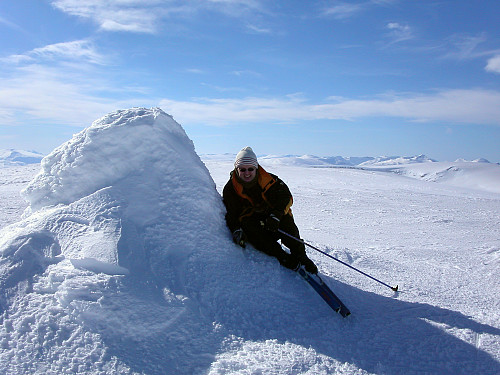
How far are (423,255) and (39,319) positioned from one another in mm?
6547

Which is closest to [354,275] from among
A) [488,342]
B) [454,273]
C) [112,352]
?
[488,342]

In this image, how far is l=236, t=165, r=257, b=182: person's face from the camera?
3.89m

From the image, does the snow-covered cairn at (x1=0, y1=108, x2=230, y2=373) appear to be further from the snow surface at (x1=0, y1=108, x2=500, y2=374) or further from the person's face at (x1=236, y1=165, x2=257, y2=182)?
the person's face at (x1=236, y1=165, x2=257, y2=182)

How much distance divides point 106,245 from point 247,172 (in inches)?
65.3

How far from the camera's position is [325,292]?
3533mm

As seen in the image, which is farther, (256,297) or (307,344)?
(256,297)

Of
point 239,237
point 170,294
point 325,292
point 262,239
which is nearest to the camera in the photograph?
point 170,294

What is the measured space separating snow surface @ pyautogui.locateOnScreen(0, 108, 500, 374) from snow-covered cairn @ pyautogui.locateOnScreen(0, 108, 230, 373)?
0.04ft

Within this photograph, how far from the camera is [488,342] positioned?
3.19 metres

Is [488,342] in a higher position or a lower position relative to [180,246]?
lower

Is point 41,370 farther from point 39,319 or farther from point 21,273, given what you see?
point 21,273

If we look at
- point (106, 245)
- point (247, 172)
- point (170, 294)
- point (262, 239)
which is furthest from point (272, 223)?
point (106, 245)

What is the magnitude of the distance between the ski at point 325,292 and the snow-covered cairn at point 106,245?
953 mm

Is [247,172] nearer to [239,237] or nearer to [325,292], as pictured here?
[239,237]
